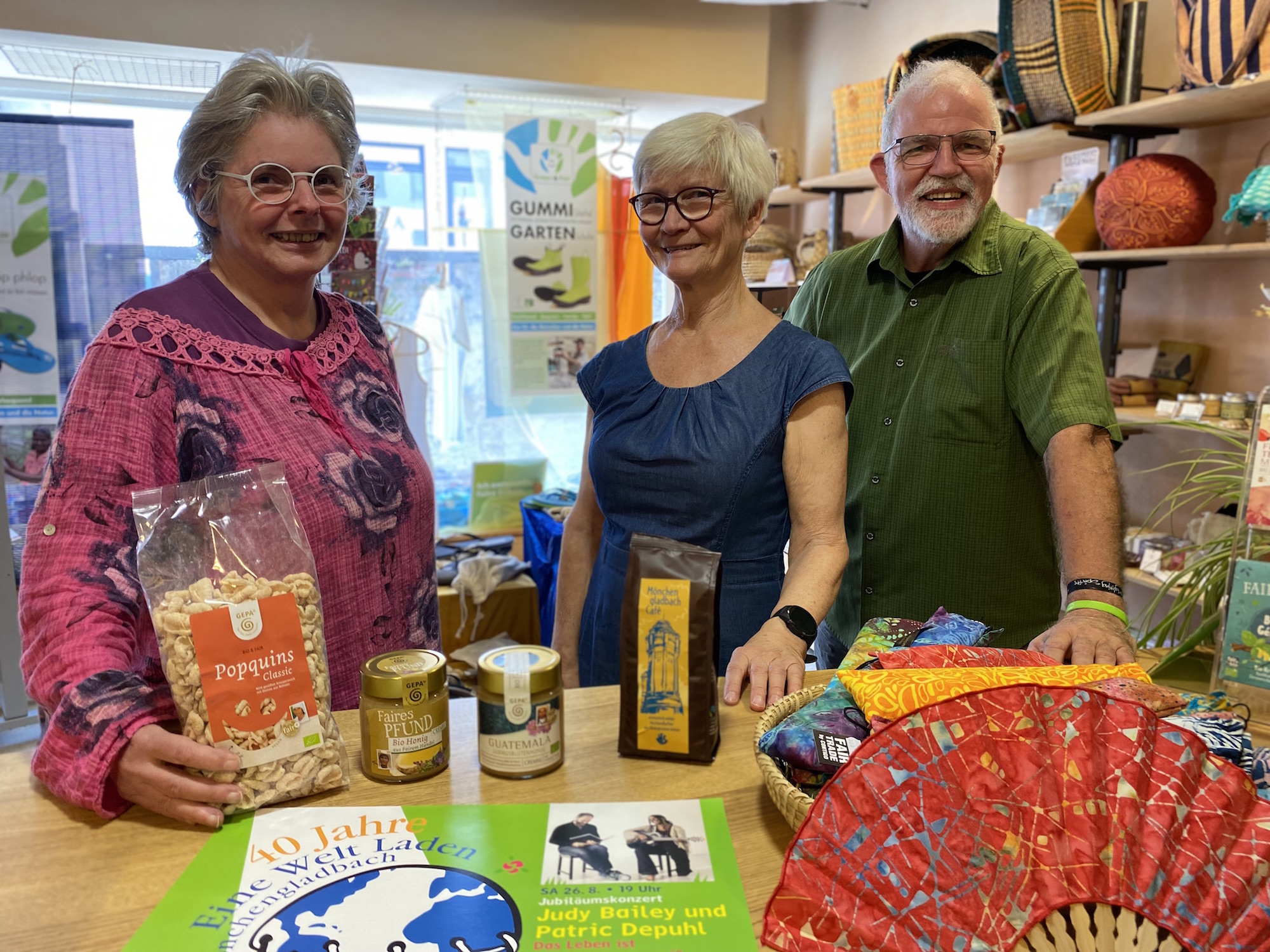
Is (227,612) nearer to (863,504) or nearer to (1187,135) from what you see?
(863,504)

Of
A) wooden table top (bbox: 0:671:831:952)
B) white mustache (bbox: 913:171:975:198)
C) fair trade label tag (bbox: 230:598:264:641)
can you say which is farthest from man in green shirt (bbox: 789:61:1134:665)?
fair trade label tag (bbox: 230:598:264:641)

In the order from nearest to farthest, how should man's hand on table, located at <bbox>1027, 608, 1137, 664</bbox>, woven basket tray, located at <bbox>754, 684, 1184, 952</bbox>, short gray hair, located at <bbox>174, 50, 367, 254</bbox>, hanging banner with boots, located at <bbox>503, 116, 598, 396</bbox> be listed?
woven basket tray, located at <bbox>754, 684, 1184, 952</bbox> → man's hand on table, located at <bbox>1027, 608, 1137, 664</bbox> → short gray hair, located at <bbox>174, 50, 367, 254</bbox> → hanging banner with boots, located at <bbox>503, 116, 598, 396</bbox>

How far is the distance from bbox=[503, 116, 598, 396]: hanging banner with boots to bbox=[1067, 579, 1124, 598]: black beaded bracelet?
3.16 meters

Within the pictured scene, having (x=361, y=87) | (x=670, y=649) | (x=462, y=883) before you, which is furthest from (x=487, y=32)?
(x=462, y=883)

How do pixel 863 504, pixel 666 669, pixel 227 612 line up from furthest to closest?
pixel 863 504 → pixel 666 669 → pixel 227 612

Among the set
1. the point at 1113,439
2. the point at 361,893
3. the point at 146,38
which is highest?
the point at 146,38

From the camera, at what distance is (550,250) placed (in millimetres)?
4328

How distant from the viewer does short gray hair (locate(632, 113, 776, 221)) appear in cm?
144

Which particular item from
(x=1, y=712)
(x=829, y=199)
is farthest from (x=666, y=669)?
(x=829, y=199)

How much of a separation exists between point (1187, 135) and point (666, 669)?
269 cm

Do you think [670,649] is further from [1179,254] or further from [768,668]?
[1179,254]

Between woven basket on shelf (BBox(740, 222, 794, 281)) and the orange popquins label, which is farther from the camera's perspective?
woven basket on shelf (BBox(740, 222, 794, 281))

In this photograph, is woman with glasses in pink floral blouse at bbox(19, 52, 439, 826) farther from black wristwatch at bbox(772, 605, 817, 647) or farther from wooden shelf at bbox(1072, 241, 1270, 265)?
wooden shelf at bbox(1072, 241, 1270, 265)

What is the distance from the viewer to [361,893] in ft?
2.69
